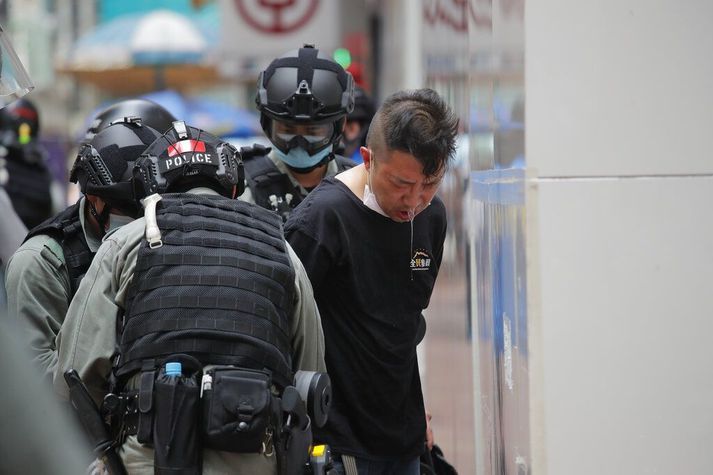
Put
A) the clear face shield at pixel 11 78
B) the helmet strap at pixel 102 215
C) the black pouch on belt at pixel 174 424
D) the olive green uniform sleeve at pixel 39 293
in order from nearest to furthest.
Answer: the black pouch on belt at pixel 174 424 < the clear face shield at pixel 11 78 < the olive green uniform sleeve at pixel 39 293 < the helmet strap at pixel 102 215

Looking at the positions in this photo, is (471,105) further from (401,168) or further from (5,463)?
(5,463)

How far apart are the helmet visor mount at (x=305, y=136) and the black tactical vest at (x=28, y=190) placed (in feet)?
16.4

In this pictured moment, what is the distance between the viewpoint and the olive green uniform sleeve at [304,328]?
3.67 m

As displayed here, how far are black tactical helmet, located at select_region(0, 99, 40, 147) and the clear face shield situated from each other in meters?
6.56

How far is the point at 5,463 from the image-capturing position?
197 cm

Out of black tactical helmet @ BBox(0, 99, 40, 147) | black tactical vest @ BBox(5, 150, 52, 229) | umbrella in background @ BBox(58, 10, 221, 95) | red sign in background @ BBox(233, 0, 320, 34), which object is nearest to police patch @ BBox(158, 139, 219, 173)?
black tactical vest @ BBox(5, 150, 52, 229)

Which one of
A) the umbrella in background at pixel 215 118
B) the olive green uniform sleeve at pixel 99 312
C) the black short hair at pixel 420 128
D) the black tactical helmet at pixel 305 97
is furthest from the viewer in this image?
the umbrella in background at pixel 215 118

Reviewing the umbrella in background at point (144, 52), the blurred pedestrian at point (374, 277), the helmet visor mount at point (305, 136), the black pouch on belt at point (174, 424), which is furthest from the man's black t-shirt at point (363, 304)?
the umbrella in background at point (144, 52)

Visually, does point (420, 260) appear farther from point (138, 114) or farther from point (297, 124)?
point (138, 114)

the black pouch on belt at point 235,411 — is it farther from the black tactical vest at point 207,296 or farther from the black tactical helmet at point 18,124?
the black tactical helmet at point 18,124

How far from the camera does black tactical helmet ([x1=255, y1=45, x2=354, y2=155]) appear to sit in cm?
528

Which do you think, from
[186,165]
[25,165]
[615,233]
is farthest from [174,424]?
[25,165]

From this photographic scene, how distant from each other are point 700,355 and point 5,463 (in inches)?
79.3

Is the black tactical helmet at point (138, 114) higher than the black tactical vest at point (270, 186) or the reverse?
higher
